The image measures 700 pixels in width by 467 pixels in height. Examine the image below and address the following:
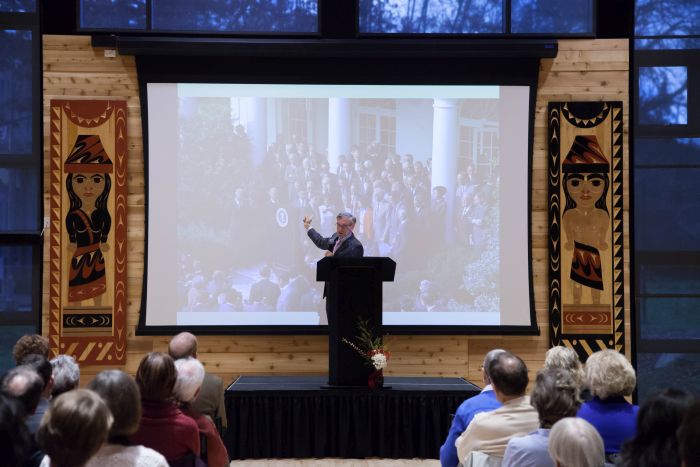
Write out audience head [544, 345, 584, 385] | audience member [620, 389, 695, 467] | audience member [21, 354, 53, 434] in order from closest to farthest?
audience member [620, 389, 695, 467] → audience member [21, 354, 53, 434] → audience head [544, 345, 584, 385]

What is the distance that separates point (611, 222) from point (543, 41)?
1664 millimetres

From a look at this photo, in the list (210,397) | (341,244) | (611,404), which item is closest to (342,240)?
(341,244)

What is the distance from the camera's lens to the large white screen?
7.77m

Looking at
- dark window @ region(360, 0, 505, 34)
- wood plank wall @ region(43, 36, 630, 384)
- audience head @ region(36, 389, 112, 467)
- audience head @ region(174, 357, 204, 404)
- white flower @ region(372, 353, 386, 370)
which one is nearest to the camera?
audience head @ region(36, 389, 112, 467)

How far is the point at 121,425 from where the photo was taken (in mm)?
2760

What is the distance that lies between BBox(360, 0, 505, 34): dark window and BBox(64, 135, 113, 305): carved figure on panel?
2624 millimetres

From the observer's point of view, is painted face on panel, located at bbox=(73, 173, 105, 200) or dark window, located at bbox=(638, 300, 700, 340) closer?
painted face on panel, located at bbox=(73, 173, 105, 200)

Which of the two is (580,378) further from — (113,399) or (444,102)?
(444,102)

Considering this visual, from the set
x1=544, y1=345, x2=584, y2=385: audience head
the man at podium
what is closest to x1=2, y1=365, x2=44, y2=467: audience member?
x1=544, y1=345, x2=584, y2=385: audience head

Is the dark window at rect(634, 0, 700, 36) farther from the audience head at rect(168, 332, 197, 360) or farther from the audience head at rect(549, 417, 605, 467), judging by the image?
the audience head at rect(549, 417, 605, 467)

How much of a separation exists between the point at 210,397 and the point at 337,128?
3.81 metres

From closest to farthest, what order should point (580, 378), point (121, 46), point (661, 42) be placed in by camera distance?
point (580, 378) < point (121, 46) < point (661, 42)

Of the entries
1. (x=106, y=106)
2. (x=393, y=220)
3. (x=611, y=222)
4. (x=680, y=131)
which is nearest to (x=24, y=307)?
(x=106, y=106)

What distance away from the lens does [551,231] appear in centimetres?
788
